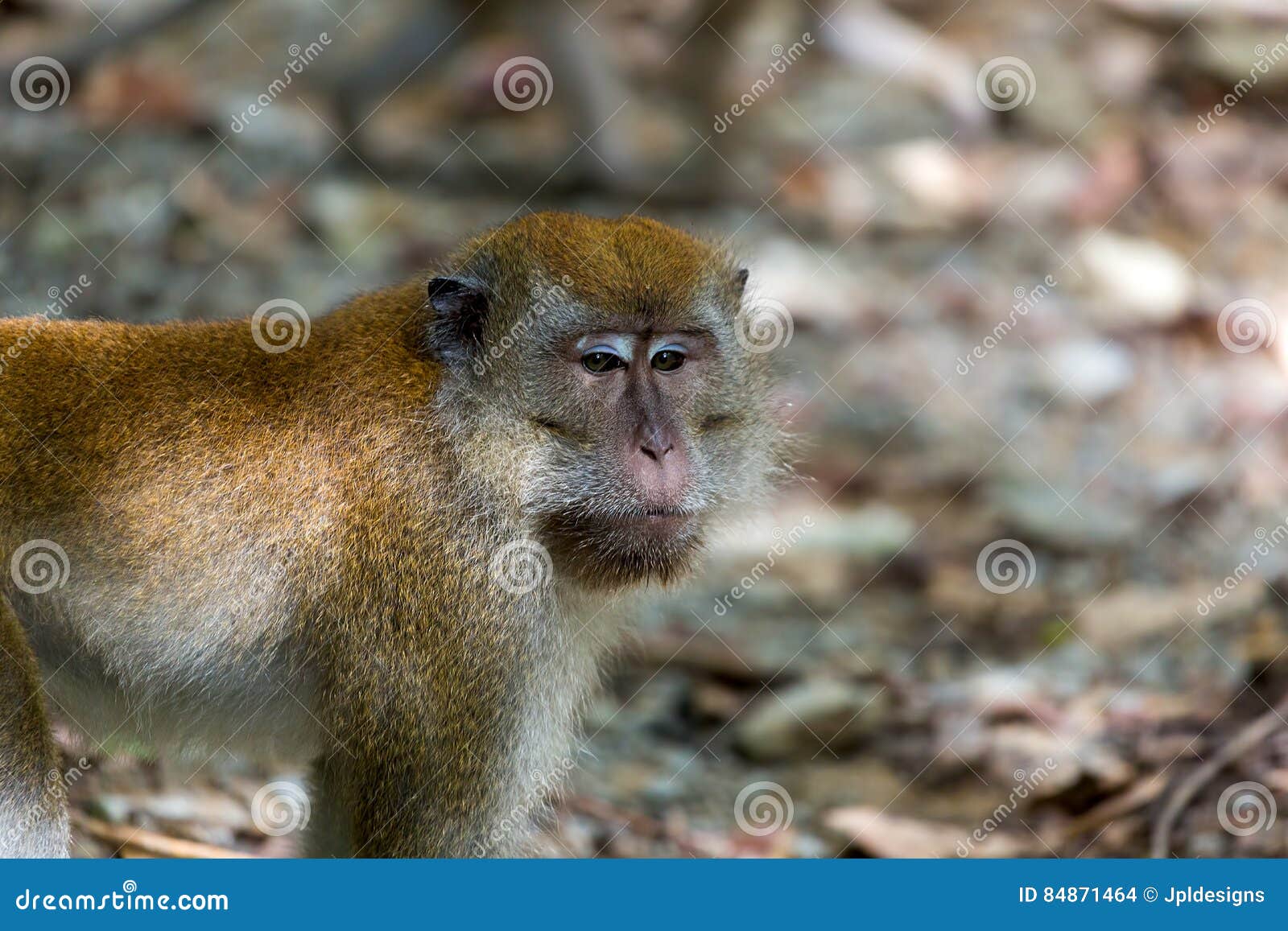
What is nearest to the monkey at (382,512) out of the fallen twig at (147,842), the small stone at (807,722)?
the fallen twig at (147,842)

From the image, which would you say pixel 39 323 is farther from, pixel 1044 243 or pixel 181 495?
pixel 1044 243

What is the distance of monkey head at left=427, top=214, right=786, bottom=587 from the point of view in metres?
5.60

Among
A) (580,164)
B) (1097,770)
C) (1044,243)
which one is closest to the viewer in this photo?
(1097,770)

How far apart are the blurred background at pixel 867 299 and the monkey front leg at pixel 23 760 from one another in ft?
3.30

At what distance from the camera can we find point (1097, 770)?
304 inches

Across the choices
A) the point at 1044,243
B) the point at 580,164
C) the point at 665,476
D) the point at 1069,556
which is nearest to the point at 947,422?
the point at 1069,556

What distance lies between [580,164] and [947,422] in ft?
13.0

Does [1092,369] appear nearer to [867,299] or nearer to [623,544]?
[867,299]

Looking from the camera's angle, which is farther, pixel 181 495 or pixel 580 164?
pixel 580 164

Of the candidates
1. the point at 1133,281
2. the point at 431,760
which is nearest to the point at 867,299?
the point at 1133,281

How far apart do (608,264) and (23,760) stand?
275cm

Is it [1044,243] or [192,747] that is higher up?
[1044,243]

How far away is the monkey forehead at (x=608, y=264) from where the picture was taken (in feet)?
18.7

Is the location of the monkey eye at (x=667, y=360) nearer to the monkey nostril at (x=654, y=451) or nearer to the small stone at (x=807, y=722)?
the monkey nostril at (x=654, y=451)
